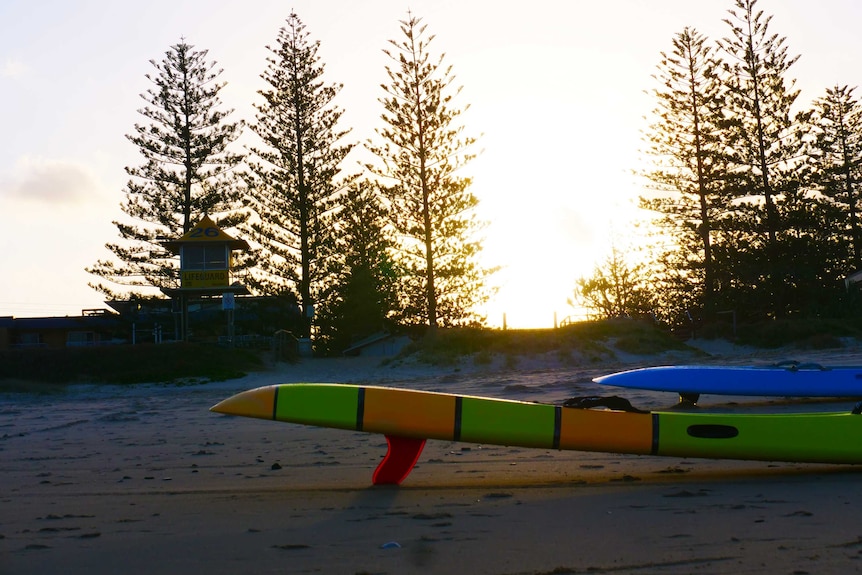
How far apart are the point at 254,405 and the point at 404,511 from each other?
111 cm

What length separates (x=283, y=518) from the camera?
12.1 feet

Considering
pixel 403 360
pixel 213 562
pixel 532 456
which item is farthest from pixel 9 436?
pixel 403 360

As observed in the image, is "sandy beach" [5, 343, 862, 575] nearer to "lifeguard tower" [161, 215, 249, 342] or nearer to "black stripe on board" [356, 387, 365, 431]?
"black stripe on board" [356, 387, 365, 431]

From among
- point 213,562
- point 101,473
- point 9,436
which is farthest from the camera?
point 9,436

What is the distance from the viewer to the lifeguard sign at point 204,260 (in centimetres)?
2528

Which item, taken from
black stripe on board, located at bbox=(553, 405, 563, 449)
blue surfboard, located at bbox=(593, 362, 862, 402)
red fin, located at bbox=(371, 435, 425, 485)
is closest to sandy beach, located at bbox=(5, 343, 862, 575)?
red fin, located at bbox=(371, 435, 425, 485)

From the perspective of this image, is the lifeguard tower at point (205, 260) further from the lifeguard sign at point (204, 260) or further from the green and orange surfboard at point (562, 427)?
the green and orange surfboard at point (562, 427)

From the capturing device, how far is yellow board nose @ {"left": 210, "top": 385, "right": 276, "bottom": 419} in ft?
14.7

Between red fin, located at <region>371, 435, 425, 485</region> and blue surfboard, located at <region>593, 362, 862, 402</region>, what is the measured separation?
3675 mm

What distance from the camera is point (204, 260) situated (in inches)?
1004

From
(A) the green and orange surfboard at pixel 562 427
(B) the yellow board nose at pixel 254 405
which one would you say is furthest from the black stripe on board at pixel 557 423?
(B) the yellow board nose at pixel 254 405

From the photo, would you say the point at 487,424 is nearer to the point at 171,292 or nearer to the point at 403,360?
the point at 403,360

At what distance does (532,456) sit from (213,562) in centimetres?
255

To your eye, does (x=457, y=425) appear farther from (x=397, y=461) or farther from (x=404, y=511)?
(x=404, y=511)
